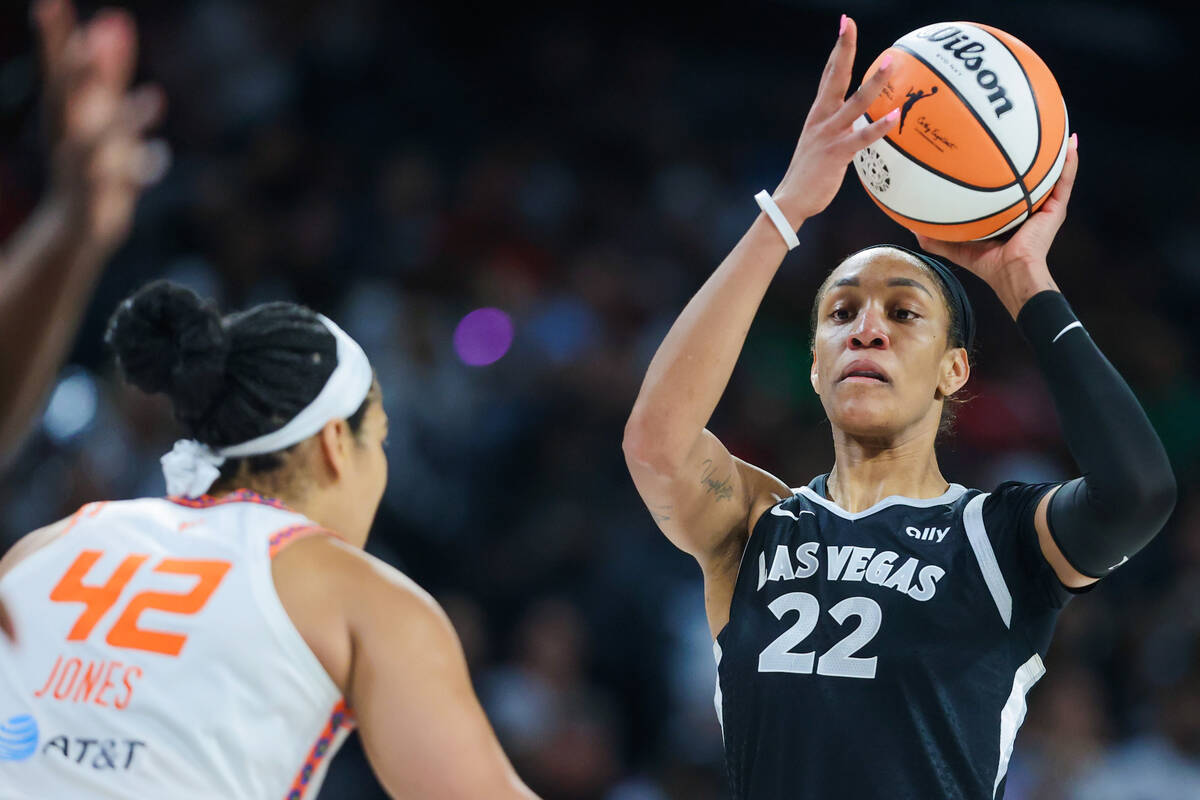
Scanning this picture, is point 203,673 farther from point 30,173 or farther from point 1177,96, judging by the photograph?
point 1177,96

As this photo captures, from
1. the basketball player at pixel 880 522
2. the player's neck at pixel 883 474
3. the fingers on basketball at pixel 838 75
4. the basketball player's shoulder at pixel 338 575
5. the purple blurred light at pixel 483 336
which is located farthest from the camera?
the purple blurred light at pixel 483 336

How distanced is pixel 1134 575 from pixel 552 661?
380 cm

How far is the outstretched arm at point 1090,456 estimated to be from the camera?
2.87 m

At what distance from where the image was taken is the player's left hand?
328 cm

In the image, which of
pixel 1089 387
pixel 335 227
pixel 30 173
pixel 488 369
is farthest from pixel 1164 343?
pixel 30 173

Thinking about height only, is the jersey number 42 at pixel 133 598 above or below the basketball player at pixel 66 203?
below

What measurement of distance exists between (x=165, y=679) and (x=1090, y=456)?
2.01 m

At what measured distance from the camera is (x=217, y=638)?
2475mm

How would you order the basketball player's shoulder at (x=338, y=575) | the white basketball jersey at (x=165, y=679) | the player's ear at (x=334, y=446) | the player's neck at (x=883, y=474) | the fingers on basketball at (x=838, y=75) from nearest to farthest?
the white basketball jersey at (x=165, y=679)
the basketball player's shoulder at (x=338, y=575)
the player's ear at (x=334, y=446)
the fingers on basketball at (x=838, y=75)
the player's neck at (x=883, y=474)

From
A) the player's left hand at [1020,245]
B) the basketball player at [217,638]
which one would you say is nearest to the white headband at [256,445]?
the basketball player at [217,638]

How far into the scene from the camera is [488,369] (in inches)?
314

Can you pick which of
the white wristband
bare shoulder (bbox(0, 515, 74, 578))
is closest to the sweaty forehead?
the white wristband

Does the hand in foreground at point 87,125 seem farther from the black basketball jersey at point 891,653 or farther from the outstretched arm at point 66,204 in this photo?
the black basketball jersey at point 891,653

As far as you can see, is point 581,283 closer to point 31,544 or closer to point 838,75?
point 838,75
